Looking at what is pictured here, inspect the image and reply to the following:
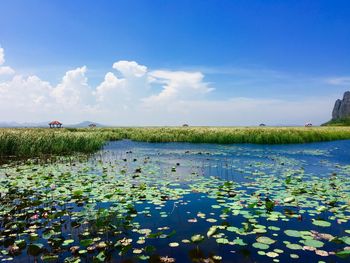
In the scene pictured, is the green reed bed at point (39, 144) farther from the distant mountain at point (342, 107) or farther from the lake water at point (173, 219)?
the distant mountain at point (342, 107)

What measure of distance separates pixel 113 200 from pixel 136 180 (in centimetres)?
347

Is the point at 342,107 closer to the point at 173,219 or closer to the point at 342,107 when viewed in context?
the point at 342,107

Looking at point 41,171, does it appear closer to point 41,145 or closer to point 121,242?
point 41,145

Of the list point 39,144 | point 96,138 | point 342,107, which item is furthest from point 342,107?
point 39,144

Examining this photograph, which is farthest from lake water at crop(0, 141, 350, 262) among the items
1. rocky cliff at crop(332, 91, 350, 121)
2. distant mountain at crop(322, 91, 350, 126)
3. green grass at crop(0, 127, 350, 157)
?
rocky cliff at crop(332, 91, 350, 121)

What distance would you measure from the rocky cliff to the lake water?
648 ft

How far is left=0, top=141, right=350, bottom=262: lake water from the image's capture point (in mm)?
5648

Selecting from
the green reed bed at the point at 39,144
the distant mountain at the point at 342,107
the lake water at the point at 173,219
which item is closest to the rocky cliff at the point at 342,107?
the distant mountain at the point at 342,107

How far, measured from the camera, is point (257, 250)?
18.9 feet

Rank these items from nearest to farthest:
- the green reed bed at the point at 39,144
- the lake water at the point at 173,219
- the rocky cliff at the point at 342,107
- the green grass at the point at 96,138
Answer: the lake water at the point at 173,219 → the green reed bed at the point at 39,144 → the green grass at the point at 96,138 → the rocky cliff at the point at 342,107

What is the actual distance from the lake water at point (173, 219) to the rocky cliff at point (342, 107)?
648ft

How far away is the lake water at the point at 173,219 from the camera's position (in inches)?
222

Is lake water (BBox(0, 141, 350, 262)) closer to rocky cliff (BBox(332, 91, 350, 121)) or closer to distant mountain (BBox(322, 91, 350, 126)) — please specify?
distant mountain (BBox(322, 91, 350, 126))

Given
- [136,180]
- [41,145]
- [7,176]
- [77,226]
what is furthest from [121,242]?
[41,145]
